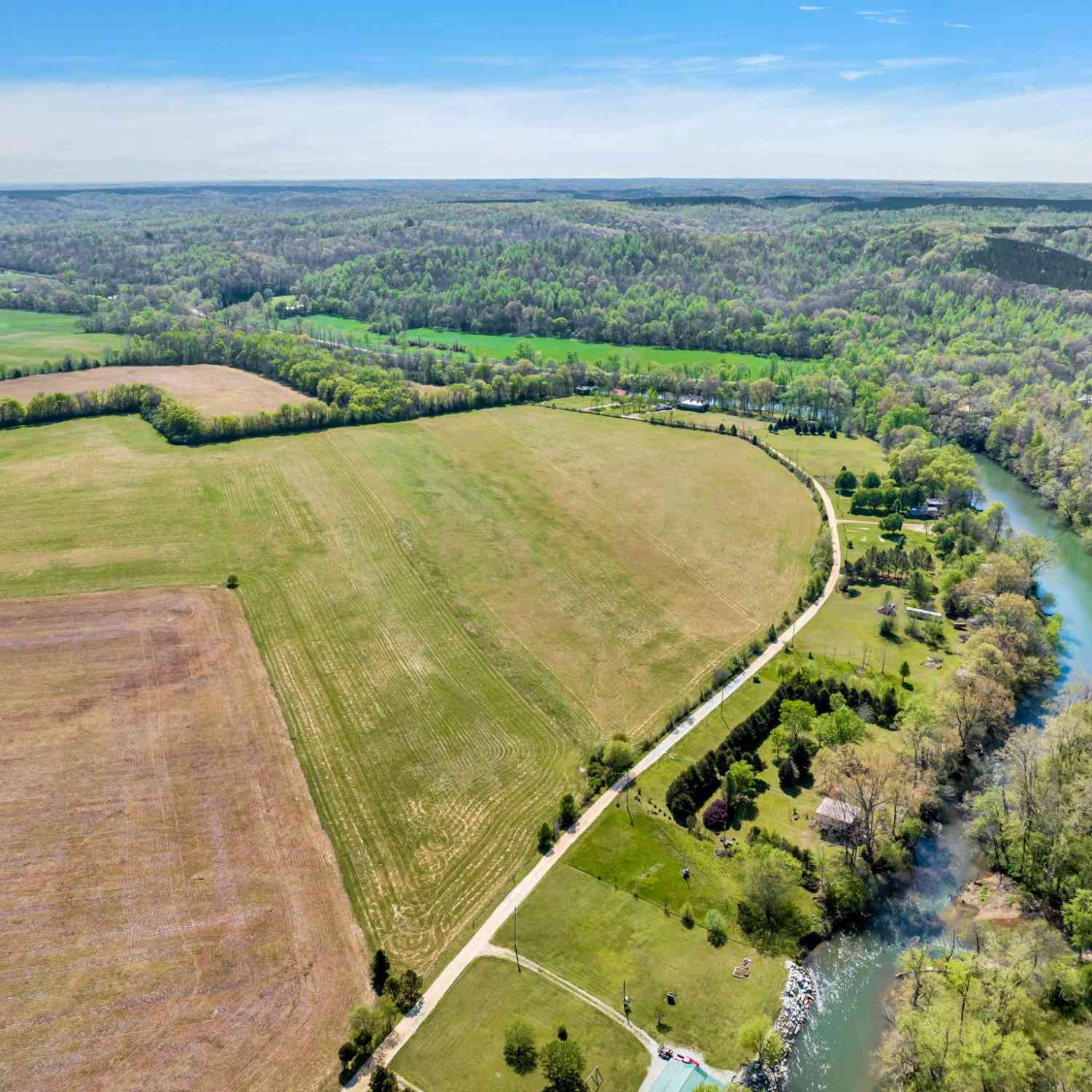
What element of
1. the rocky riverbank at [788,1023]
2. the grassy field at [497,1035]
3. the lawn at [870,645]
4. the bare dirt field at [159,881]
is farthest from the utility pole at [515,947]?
the lawn at [870,645]

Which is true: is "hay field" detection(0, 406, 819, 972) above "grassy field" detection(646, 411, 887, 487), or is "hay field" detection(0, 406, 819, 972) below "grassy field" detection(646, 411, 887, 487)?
above

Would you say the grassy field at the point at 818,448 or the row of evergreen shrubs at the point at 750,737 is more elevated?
the row of evergreen shrubs at the point at 750,737

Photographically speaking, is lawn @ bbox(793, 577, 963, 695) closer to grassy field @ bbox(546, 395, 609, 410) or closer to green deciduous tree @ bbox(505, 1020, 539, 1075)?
green deciduous tree @ bbox(505, 1020, 539, 1075)

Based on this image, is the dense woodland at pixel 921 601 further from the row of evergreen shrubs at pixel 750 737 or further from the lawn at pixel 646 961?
the lawn at pixel 646 961

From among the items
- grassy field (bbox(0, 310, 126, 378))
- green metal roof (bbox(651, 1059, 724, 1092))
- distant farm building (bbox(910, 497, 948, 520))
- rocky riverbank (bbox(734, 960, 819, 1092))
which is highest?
green metal roof (bbox(651, 1059, 724, 1092))

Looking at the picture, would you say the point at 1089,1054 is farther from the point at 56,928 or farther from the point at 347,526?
the point at 347,526

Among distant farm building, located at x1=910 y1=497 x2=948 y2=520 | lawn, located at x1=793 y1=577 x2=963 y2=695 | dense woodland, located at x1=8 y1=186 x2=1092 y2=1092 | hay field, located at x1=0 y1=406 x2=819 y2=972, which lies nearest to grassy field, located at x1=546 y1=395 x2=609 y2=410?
dense woodland, located at x1=8 y1=186 x2=1092 y2=1092

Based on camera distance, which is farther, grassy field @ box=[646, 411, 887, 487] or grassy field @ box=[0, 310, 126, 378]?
grassy field @ box=[0, 310, 126, 378]
